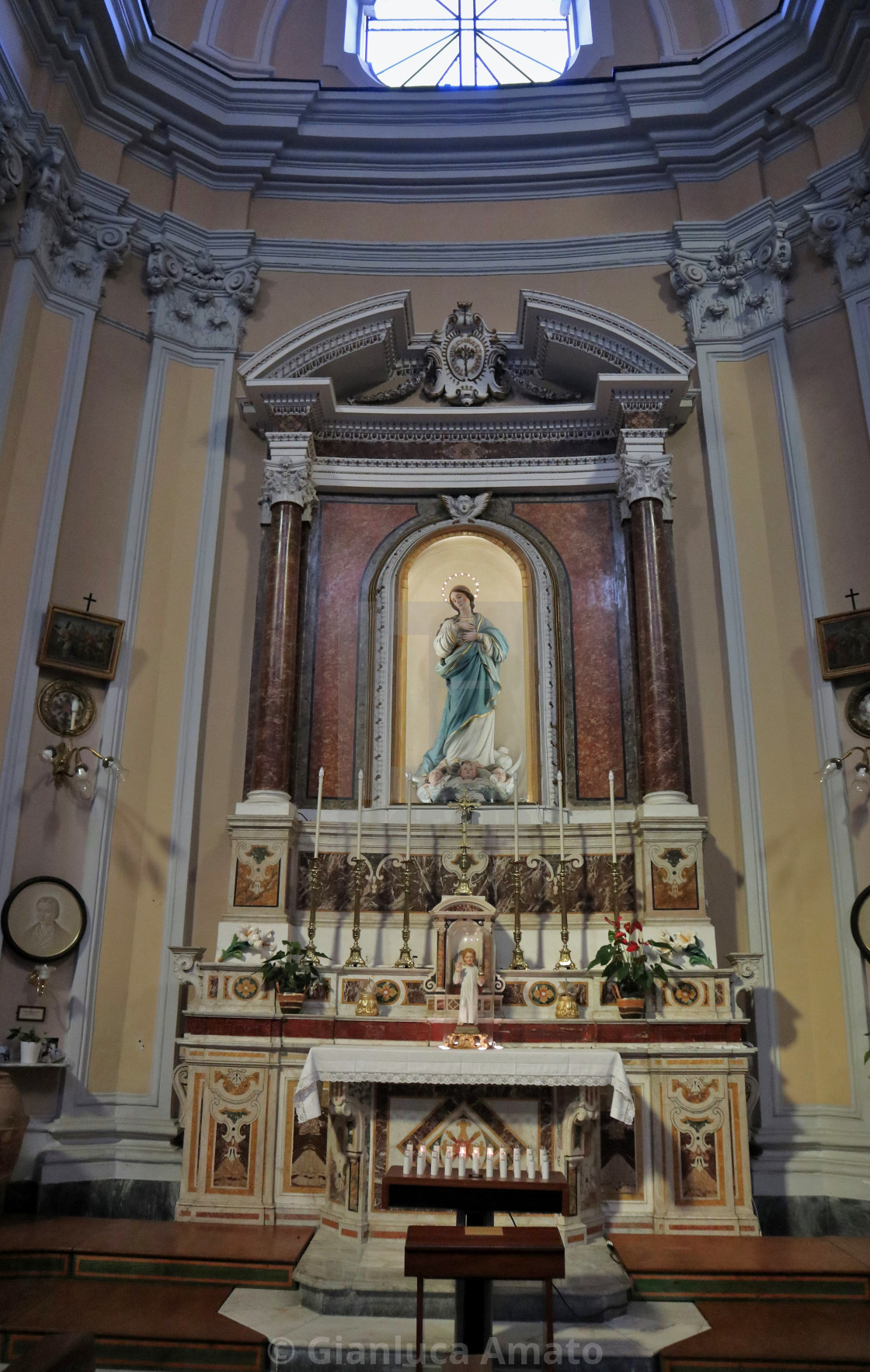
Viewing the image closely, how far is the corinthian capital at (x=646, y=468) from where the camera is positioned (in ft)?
27.1

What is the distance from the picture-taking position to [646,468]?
8.29 m

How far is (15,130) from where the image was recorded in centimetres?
775

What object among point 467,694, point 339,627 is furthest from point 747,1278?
point 339,627

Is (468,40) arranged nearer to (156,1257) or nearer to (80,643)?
(80,643)

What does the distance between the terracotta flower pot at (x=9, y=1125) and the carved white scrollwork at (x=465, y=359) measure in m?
5.94

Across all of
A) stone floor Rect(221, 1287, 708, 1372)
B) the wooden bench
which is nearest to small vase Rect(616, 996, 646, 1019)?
stone floor Rect(221, 1287, 708, 1372)

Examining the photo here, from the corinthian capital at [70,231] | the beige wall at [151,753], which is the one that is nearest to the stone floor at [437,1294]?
the beige wall at [151,753]

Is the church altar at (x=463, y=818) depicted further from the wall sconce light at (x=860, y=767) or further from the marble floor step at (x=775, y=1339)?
the wall sconce light at (x=860, y=767)

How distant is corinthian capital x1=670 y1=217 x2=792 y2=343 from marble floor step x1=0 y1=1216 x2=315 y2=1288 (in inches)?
284

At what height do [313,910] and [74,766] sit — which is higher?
[74,766]

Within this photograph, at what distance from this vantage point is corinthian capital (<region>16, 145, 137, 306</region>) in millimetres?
8008

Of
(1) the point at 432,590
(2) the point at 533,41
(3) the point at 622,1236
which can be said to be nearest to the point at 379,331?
(1) the point at 432,590

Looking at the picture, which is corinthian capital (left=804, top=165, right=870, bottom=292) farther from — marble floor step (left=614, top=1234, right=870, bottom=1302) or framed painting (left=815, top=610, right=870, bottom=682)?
marble floor step (left=614, top=1234, right=870, bottom=1302)

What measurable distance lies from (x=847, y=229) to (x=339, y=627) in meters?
4.92
